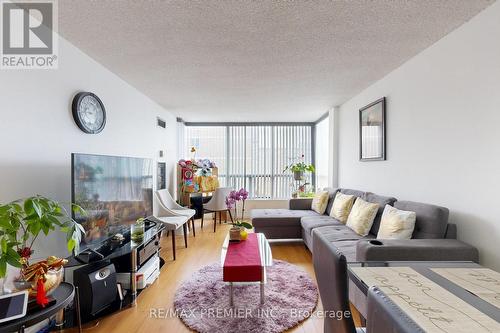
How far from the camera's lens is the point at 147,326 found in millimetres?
1960

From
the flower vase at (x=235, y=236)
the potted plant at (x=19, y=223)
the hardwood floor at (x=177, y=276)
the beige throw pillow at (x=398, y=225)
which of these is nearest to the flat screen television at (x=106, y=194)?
the potted plant at (x=19, y=223)

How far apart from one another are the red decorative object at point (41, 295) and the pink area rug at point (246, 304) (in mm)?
1023

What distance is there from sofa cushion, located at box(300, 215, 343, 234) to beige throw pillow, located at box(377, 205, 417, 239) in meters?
1.01

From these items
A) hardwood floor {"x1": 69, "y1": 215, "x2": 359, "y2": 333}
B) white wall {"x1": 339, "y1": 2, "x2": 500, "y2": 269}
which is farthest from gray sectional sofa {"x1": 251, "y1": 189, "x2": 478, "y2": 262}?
hardwood floor {"x1": 69, "y1": 215, "x2": 359, "y2": 333}

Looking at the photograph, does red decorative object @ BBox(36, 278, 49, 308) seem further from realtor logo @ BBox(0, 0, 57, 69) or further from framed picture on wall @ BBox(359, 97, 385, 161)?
framed picture on wall @ BBox(359, 97, 385, 161)

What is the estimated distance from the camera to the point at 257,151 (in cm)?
634

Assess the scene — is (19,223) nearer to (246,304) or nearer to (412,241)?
(246,304)

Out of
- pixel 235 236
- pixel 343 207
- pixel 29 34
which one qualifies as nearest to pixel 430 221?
pixel 343 207

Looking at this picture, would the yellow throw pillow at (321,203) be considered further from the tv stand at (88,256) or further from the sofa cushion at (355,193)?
the tv stand at (88,256)

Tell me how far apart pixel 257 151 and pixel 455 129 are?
4.54 metres

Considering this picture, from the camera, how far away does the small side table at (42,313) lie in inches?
46.4

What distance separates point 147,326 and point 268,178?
4679 millimetres

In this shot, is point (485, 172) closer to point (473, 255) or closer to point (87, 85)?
point (473, 255)

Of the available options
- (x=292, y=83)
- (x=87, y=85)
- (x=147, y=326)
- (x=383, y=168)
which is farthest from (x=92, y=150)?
→ (x=383, y=168)
